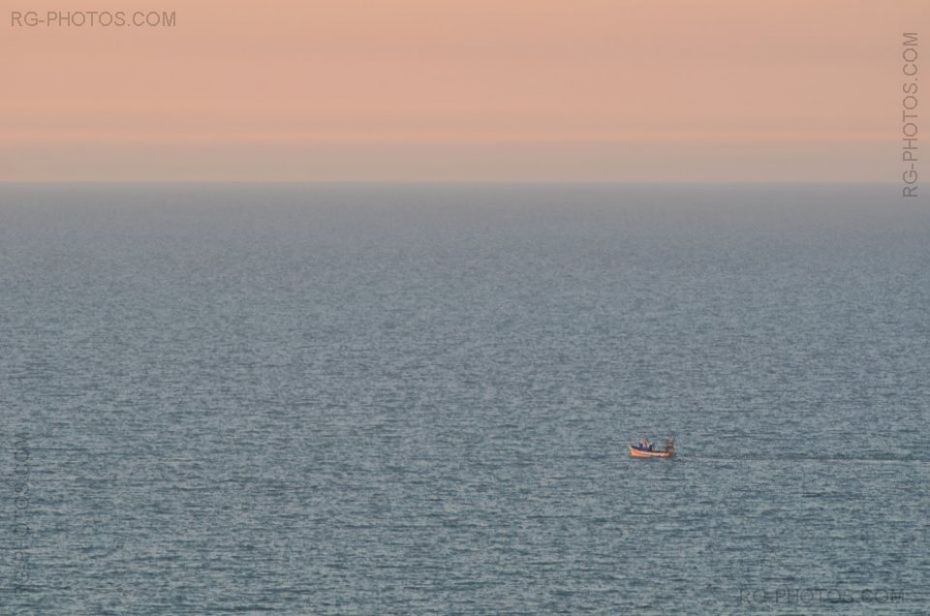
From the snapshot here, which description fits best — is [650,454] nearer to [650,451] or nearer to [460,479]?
[650,451]

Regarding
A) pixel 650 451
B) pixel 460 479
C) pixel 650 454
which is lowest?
pixel 460 479

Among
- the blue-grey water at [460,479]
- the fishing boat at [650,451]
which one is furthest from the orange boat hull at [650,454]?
the blue-grey water at [460,479]

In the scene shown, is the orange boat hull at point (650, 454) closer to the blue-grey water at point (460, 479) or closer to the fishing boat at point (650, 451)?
the fishing boat at point (650, 451)

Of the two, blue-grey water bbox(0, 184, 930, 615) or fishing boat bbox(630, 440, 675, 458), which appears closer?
blue-grey water bbox(0, 184, 930, 615)

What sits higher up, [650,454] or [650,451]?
[650,451]

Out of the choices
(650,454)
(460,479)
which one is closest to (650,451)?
(650,454)


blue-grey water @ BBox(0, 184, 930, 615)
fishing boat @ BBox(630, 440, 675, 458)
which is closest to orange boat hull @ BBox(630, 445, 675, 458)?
fishing boat @ BBox(630, 440, 675, 458)

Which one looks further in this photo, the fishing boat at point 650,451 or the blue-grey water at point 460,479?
the fishing boat at point 650,451

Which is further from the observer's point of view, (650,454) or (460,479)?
(650,454)

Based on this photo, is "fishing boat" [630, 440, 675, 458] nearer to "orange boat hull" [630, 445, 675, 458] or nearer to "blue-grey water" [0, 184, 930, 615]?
"orange boat hull" [630, 445, 675, 458]

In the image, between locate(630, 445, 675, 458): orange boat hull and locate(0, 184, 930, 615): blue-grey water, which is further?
locate(630, 445, 675, 458): orange boat hull

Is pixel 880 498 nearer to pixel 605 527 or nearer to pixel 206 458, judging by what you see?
pixel 605 527

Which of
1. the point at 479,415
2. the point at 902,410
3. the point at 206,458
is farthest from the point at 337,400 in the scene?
the point at 902,410

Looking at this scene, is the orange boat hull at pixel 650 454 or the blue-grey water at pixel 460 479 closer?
the blue-grey water at pixel 460 479
